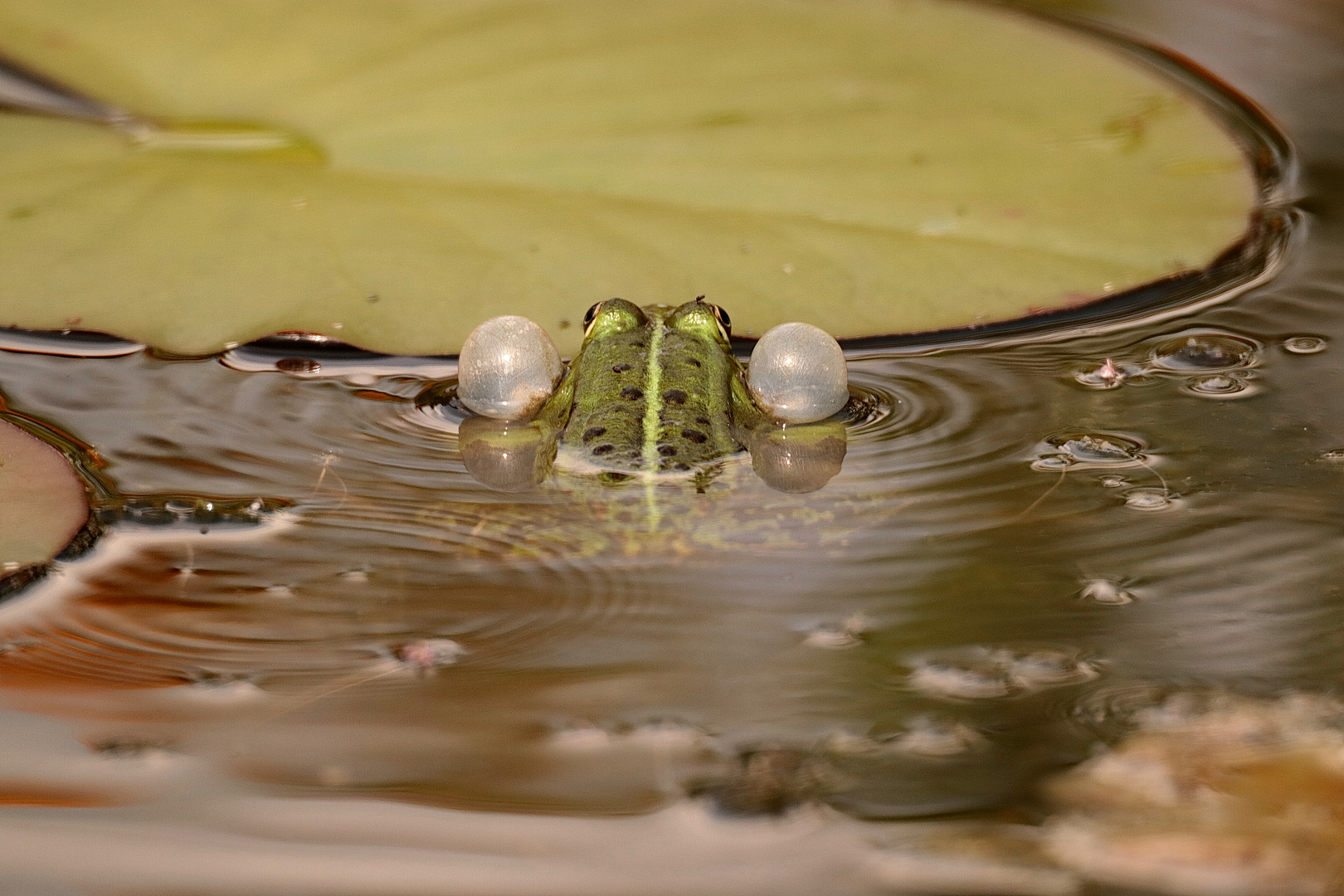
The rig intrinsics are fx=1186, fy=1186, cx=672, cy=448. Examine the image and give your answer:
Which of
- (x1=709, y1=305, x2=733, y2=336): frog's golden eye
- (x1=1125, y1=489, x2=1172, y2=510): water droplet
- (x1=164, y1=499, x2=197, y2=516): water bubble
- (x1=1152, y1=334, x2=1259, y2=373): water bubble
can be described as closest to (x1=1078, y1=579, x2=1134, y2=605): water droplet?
(x1=1125, y1=489, x2=1172, y2=510): water droplet

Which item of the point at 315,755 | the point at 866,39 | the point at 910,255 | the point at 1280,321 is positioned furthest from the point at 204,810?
the point at 866,39

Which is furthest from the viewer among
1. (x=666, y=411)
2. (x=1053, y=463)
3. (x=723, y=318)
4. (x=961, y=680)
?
(x=723, y=318)

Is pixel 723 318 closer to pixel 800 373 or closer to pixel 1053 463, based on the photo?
pixel 800 373

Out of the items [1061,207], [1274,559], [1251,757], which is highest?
[1061,207]

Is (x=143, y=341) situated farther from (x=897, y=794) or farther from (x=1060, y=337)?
(x=1060, y=337)

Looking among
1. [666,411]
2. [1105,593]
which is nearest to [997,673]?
[1105,593]

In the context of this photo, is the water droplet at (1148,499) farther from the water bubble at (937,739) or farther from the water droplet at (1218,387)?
the water bubble at (937,739)

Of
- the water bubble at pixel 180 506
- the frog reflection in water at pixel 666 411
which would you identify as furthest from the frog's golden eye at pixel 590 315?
the water bubble at pixel 180 506
